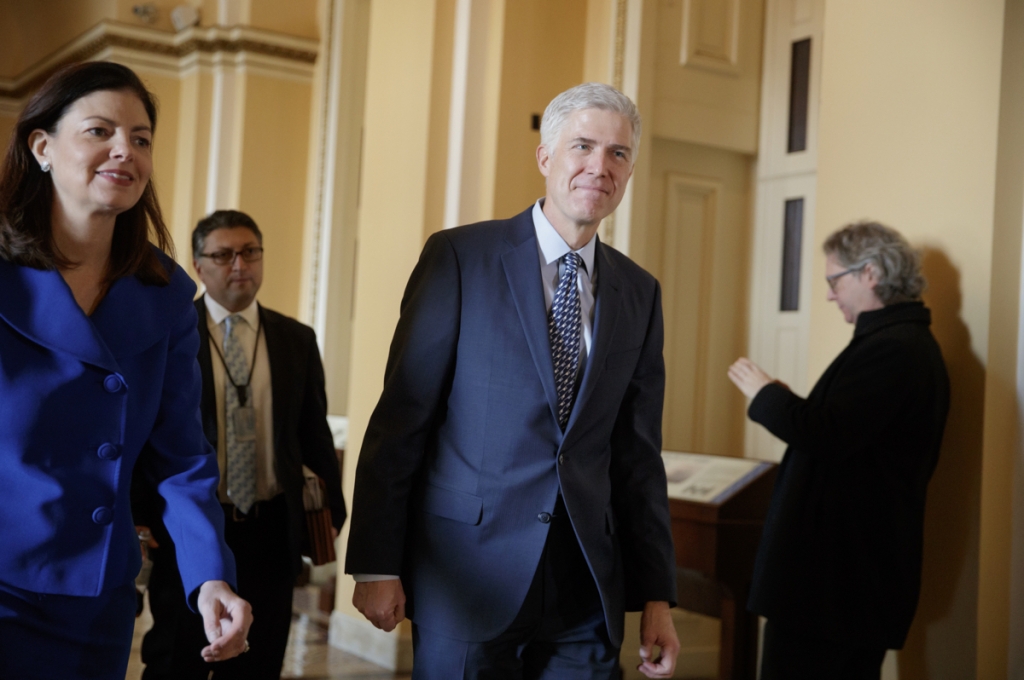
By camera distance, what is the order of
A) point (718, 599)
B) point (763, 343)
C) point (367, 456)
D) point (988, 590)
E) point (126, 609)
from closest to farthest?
point (126, 609) < point (367, 456) < point (988, 590) < point (718, 599) < point (763, 343)

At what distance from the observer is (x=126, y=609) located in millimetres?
1901

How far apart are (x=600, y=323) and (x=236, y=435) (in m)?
1.68

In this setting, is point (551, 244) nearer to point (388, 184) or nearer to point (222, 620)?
point (222, 620)

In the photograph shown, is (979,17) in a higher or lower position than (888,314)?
higher

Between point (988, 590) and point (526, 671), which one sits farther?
point (988, 590)

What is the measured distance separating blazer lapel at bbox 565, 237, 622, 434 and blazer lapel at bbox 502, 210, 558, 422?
61mm

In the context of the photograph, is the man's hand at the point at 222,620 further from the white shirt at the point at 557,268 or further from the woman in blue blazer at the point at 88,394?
the white shirt at the point at 557,268

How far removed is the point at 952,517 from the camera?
340 cm

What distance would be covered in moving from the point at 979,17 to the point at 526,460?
208 cm

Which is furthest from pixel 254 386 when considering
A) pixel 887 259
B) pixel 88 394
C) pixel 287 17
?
pixel 287 17

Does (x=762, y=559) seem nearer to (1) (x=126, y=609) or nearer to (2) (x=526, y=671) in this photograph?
(2) (x=526, y=671)

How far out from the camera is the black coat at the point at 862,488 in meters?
3.35

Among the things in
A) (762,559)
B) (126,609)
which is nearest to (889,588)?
(762,559)

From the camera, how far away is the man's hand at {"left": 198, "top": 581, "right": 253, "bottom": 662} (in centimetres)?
181
